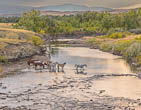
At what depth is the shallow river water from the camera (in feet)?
81.2

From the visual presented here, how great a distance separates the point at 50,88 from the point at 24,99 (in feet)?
17.5

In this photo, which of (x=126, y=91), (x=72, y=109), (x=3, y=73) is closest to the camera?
(x=72, y=109)

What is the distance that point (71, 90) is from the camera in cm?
3069

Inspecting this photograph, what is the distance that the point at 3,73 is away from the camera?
40.6 meters

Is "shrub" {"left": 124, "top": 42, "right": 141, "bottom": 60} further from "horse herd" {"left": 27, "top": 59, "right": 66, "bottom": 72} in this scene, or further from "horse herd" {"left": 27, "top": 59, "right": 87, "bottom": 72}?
"horse herd" {"left": 27, "top": 59, "right": 66, "bottom": 72}

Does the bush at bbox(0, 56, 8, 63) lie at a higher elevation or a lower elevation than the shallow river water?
higher

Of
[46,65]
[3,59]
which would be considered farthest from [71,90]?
[3,59]

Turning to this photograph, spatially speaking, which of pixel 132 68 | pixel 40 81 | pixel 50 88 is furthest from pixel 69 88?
pixel 132 68

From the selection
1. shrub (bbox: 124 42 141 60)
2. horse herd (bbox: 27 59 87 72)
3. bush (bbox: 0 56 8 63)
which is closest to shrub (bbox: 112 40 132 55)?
shrub (bbox: 124 42 141 60)

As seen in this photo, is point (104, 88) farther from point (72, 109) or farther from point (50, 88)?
point (72, 109)

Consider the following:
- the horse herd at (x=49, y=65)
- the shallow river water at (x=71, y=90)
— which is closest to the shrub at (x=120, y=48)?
the horse herd at (x=49, y=65)

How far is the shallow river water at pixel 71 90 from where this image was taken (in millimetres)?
24750

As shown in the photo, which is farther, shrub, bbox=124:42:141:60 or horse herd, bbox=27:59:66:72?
shrub, bbox=124:42:141:60

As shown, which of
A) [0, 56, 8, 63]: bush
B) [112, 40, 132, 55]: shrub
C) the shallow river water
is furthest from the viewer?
[112, 40, 132, 55]: shrub
